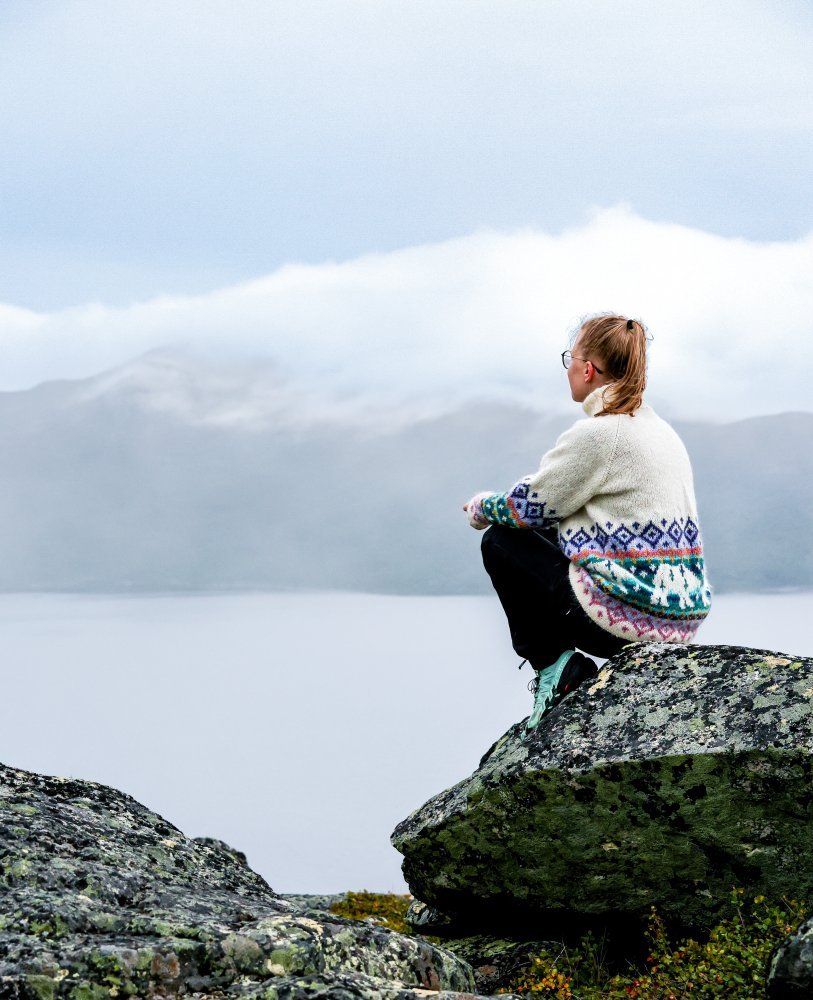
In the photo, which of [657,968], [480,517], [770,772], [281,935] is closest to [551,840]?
[657,968]

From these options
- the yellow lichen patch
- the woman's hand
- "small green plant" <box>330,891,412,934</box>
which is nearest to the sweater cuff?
the woman's hand

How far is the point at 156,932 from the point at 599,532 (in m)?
4.25

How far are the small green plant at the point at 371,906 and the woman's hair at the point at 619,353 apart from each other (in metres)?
7.72

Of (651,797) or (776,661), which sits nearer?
(651,797)

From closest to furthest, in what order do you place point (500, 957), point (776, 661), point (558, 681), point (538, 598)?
point (776, 661) → point (538, 598) → point (558, 681) → point (500, 957)

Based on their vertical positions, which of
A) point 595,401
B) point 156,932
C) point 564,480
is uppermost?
point 595,401

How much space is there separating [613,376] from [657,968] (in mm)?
4201

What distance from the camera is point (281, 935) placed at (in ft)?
16.1

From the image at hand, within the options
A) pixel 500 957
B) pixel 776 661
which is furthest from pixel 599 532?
pixel 500 957

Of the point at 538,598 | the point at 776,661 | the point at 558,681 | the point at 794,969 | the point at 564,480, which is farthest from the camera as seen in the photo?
the point at 558,681

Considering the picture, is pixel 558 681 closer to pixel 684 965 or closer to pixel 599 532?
pixel 599 532

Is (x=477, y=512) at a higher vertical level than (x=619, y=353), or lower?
lower

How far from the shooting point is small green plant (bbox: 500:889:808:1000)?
699cm

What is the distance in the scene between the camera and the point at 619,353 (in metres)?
8.00
